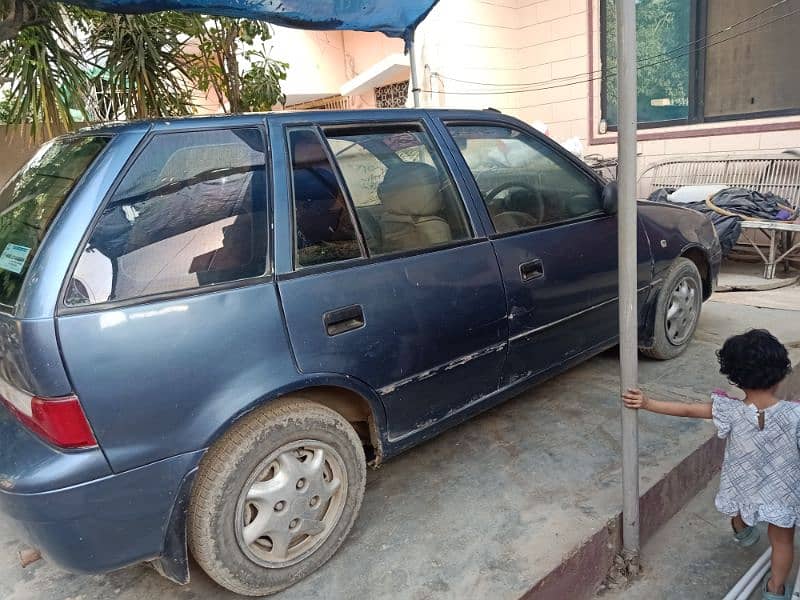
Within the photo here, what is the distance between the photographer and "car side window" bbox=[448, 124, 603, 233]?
9.70 feet

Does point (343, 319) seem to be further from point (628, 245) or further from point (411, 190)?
point (628, 245)

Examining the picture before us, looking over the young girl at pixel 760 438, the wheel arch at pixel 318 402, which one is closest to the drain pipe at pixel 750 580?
the young girl at pixel 760 438

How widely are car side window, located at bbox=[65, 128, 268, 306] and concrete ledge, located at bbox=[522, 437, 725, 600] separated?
1541mm

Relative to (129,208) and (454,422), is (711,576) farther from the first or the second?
(129,208)

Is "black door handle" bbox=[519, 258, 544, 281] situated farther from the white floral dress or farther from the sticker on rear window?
the sticker on rear window

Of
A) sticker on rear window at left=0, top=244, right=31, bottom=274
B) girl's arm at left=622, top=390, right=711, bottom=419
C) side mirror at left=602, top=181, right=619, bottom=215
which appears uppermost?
sticker on rear window at left=0, top=244, right=31, bottom=274

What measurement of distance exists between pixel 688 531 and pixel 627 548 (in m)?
0.47

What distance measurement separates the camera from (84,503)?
5.83 feet

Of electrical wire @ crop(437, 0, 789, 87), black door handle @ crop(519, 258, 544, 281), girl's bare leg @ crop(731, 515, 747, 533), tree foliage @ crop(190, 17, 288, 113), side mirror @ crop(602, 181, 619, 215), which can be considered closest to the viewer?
girl's bare leg @ crop(731, 515, 747, 533)

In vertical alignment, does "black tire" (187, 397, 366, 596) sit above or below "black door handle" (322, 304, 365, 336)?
below

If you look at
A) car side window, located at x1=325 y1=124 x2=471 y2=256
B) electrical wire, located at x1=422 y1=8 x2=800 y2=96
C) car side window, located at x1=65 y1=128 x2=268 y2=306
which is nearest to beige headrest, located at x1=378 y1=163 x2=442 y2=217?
car side window, located at x1=325 y1=124 x2=471 y2=256

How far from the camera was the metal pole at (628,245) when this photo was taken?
196 centimetres

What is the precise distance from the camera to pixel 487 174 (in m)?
3.01

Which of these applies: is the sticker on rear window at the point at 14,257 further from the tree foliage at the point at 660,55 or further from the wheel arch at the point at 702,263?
the tree foliage at the point at 660,55
